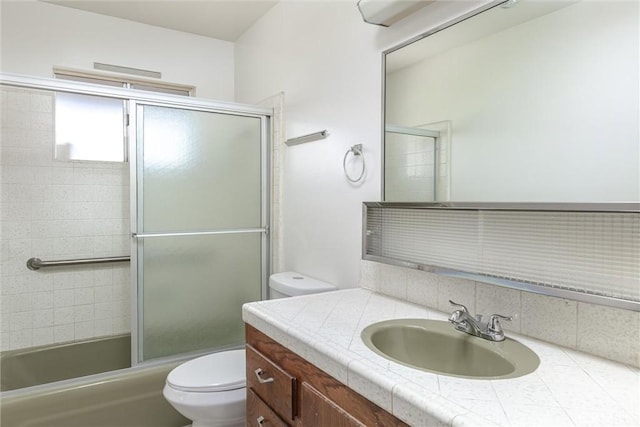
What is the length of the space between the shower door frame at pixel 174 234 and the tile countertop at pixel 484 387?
4.67ft

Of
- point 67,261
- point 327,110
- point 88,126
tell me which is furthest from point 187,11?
point 67,261

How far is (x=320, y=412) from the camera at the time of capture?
107 centimetres

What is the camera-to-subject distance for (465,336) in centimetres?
117

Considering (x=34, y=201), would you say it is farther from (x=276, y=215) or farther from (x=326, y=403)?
(x=326, y=403)

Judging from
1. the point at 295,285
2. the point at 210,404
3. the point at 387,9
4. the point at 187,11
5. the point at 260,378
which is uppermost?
the point at 187,11

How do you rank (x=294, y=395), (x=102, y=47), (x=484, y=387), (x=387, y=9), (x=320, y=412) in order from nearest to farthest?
1. (x=484, y=387)
2. (x=320, y=412)
3. (x=294, y=395)
4. (x=387, y=9)
5. (x=102, y=47)

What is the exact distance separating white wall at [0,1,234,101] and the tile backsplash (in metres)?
2.53

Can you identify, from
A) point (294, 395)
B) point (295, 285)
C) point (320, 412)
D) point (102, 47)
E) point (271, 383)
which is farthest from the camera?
point (102, 47)

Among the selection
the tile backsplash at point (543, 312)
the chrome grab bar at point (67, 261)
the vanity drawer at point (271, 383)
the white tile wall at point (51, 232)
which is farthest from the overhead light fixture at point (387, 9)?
the chrome grab bar at point (67, 261)

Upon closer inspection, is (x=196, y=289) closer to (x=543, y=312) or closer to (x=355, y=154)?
(x=355, y=154)

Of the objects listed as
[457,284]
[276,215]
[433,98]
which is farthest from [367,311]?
[276,215]

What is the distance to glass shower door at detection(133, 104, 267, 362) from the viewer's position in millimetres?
2338

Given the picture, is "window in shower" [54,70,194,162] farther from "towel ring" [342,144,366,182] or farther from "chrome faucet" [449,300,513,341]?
"chrome faucet" [449,300,513,341]

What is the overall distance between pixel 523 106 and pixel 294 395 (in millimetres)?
1109
